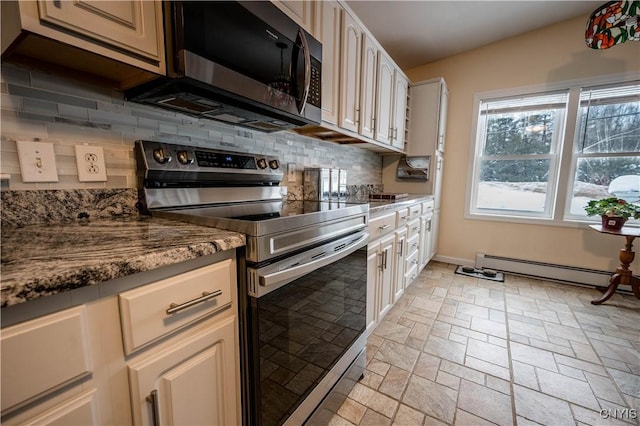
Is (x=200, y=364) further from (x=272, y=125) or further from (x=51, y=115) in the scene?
(x=272, y=125)

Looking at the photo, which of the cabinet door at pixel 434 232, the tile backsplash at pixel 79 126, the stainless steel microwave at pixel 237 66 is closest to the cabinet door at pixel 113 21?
the stainless steel microwave at pixel 237 66

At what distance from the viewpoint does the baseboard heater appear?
2734mm

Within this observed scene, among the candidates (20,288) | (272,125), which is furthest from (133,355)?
(272,125)

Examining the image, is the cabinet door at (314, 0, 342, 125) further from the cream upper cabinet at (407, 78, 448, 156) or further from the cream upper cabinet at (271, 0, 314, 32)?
the cream upper cabinet at (407, 78, 448, 156)

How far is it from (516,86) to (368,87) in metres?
2.17

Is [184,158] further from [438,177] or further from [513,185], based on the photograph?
[513,185]

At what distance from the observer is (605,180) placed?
2.72m

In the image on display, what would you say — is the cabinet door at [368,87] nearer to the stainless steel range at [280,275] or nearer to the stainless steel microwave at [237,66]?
the stainless steel microwave at [237,66]

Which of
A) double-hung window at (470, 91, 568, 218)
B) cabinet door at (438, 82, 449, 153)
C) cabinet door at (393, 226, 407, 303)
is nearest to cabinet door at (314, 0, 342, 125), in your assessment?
cabinet door at (393, 226, 407, 303)

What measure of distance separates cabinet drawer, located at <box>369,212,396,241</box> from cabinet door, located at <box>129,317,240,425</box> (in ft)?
3.38

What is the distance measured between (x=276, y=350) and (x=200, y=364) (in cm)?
24

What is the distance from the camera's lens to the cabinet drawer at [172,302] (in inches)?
21.5

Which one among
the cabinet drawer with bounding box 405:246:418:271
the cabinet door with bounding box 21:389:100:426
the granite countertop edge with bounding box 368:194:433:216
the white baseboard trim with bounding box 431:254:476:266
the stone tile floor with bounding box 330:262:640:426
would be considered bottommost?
the stone tile floor with bounding box 330:262:640:426

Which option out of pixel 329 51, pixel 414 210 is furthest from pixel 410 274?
pixel 329 51
